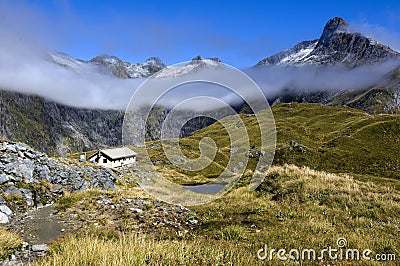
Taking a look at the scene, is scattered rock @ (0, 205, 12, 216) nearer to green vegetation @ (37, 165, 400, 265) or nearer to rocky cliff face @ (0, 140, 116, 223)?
rocky cliff face @ (0, 140, 116, 223)

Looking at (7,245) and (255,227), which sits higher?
(255,227)

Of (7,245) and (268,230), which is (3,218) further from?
(268,230)

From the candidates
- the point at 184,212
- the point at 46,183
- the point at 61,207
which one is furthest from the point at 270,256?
the point at 46,183

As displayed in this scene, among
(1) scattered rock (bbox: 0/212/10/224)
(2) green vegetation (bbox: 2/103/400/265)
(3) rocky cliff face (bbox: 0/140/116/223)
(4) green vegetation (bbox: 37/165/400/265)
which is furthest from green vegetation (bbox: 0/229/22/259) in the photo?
(3) rocky cliff face (bbox: 0/140/116/223)

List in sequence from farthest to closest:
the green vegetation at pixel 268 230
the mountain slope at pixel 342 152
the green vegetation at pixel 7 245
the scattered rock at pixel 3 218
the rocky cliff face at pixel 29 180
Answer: the mountain slope at pixel 342 152, the rocky cliff face at pixel 29 180, the scattered rock at pixel 3 218, the green vegetation at pixel 7 245, the green vegetation at pixel 268 230

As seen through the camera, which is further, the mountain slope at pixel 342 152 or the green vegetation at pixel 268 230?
the mountain slope at pixel 342 152

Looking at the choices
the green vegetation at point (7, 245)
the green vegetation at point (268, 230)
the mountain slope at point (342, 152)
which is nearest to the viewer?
the green vegetation at point (268, 230)

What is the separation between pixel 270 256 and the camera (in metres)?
8.02

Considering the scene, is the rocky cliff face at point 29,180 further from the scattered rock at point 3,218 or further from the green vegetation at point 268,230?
the green vegetation at point 268,230

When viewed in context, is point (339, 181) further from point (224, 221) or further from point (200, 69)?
point (200, 69)

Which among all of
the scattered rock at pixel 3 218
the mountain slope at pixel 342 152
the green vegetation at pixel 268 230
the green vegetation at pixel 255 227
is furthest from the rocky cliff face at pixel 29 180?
the mountain slope at pixel 342 152

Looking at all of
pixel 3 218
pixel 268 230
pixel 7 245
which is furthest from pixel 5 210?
pixel 268 230

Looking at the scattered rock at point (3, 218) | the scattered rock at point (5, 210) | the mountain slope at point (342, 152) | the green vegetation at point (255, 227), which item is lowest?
the scattered rock at point (3, 218)

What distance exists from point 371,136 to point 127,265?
138 m
